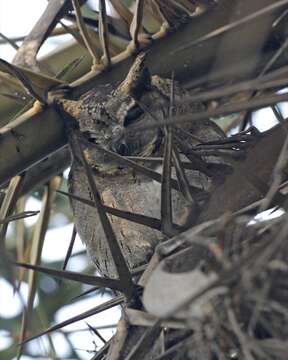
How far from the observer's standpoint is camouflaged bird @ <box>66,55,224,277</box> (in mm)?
2193

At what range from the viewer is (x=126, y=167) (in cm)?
232

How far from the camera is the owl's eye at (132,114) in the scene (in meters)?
2.44

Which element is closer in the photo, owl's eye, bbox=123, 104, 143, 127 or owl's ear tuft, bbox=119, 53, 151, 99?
owl's ear tuft, bbox=119, 53, 151, 99

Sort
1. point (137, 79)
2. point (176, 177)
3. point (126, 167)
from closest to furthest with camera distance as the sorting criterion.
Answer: point (176, 177), point (137, 79), point (126, 167)

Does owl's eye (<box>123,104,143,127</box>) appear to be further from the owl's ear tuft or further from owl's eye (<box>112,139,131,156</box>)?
the owl's ear tuft

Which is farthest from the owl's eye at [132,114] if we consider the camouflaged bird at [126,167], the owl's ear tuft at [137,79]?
the owl's ear tuft at [137,79]

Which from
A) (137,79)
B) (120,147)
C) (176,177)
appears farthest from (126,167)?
(176,177)

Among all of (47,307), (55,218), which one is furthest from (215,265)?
(55,218)

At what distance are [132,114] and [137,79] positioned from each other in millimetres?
346

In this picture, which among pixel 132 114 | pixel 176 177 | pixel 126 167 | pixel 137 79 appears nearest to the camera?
pixel 176 177

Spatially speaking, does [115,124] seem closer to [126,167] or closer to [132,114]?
[132,114]

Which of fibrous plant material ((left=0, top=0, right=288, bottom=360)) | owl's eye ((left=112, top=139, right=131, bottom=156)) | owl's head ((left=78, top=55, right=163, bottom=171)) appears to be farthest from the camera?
owl's eye ((left=112, top=139, right=131, bottom=156))

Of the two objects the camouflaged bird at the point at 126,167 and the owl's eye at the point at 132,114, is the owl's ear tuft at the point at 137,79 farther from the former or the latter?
the owl's eye at the point at 132,114

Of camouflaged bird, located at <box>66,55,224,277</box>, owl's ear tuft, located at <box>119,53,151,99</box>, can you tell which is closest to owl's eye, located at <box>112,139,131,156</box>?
camouflaged bird, located at <box>66,55,224,277</box>
